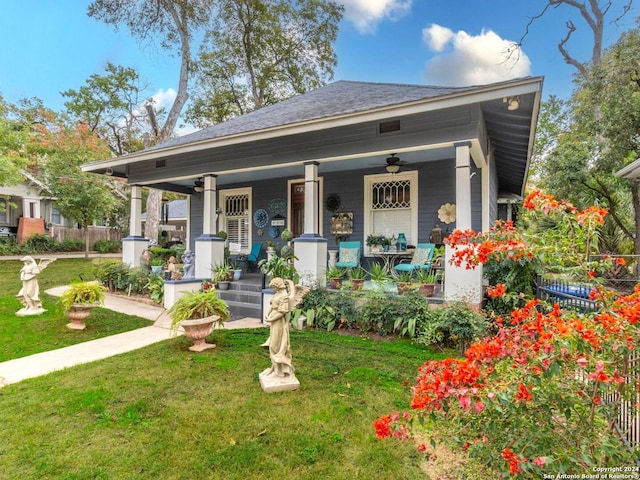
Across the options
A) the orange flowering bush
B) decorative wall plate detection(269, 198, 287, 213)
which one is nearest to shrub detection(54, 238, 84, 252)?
decorative wall plate detection(269, 198, 287, 213)

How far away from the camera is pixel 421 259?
19.9 ft

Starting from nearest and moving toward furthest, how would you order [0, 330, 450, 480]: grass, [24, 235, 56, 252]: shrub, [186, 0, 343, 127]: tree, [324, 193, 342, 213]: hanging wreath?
[0, 330, 450, 480]: grass < [324, 193, 342, 213]: hanging wreath < [24, 235, 56, 252]: shrub < [186, 0, 343, 127]: tree

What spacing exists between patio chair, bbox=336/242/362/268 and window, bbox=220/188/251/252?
296 centimetres

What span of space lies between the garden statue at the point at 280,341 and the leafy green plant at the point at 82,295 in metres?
3.44

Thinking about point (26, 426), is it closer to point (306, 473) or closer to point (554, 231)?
point (306, 473)

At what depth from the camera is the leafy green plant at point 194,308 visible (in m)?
4.04

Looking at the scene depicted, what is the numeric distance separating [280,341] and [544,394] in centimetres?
215

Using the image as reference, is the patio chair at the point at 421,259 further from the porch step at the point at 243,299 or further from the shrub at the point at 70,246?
the shrub at the point at 70,246

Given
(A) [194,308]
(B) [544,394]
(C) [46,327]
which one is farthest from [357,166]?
(B) [544,394]

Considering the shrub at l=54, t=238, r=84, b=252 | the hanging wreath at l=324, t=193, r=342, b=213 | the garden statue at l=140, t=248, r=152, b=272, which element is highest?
the hanging wreath at l=324, t=193, r=342, b=213

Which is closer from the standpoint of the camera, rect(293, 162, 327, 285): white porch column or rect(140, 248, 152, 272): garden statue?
rect(293, 162, 327, 285): white porch column

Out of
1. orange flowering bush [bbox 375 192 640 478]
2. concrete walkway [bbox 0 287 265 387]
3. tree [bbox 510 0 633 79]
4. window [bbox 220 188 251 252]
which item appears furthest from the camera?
tree [bbox 510 0 633 79]

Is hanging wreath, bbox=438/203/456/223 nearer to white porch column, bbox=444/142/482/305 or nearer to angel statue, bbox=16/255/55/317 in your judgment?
white porch column, bbox=444/142/482/305

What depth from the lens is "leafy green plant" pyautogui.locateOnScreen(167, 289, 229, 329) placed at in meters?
4.04
